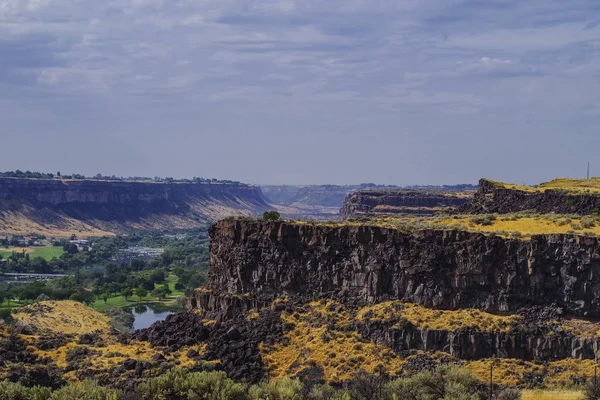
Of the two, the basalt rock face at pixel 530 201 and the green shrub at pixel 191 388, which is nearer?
the green shrub at pixel 191 388

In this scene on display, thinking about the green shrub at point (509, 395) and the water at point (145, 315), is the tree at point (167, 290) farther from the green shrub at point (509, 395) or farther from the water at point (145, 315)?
the green shrub at point (509, 395)

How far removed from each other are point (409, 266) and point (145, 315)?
227ft

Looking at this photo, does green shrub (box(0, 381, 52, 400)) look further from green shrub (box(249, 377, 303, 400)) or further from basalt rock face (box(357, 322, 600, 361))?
basalt rock face (box(357, 322, 600, 361))

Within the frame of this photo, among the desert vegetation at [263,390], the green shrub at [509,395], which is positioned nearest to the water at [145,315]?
the desert vegetation at [263,390]

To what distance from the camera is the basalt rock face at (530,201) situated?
91.6m

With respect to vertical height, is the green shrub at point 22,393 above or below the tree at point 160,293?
above

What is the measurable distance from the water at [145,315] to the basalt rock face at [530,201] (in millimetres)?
47251

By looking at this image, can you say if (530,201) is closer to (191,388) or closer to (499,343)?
(499,343)

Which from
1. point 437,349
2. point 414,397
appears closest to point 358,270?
point 437,349

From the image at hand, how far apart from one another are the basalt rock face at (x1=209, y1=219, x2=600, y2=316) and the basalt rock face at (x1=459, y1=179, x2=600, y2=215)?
21.8 m

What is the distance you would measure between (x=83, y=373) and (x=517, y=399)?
34872 millimetres

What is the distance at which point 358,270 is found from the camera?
2990 inches

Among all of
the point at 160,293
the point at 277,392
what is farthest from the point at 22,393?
the point at 160,293

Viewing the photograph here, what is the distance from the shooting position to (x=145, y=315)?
439ft
